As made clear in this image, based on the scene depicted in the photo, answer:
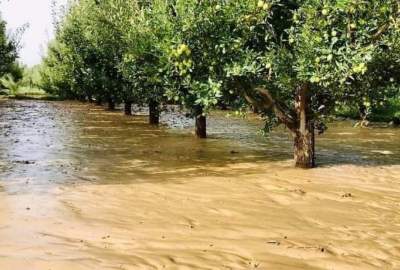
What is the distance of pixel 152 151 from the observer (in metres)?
16.2

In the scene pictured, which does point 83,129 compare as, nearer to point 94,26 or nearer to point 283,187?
point 94,26

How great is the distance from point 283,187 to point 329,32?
3.47 metres

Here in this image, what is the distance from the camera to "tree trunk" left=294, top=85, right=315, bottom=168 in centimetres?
1322

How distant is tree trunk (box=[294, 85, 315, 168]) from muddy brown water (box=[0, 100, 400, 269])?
0.46 m

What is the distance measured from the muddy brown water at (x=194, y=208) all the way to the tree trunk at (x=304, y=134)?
457mm

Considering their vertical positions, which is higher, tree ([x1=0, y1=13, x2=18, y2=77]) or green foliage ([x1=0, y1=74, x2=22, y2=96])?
tree ([x1=0, y1=13, x2=18, y2=77])

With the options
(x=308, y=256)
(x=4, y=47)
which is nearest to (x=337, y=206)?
(x=308, y=256)

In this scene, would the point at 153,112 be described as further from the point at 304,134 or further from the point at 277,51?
the point at 277,51

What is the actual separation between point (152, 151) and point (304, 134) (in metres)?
5.15

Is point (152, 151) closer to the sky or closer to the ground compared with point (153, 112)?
closer to the ground

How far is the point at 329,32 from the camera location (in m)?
11.0

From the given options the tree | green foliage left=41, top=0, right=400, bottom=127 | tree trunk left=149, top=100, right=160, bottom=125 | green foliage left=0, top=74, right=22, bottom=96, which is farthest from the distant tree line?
green foliage left=0, top=74, right=22, bottom=96

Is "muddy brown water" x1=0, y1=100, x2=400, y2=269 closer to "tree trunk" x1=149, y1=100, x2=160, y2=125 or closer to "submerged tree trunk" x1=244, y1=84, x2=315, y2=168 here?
"submerged tree trunk" x1=244, y1=84, x2=315, y2=168

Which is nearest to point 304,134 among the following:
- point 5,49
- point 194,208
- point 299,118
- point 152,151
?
point 299,118
